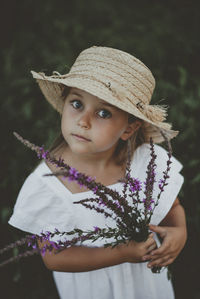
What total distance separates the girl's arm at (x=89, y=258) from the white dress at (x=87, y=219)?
0.40ft

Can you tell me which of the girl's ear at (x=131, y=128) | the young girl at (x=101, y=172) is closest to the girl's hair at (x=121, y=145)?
the young girl at (x=101, y=172)

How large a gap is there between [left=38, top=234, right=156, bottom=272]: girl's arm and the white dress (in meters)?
0.12

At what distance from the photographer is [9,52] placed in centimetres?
374

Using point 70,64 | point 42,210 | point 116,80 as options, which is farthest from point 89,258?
point 70,64

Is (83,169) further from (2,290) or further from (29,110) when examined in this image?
(2,290)

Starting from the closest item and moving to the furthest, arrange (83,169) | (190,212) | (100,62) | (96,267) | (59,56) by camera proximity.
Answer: (100,62), (96,267), (83,169), (190,212), (59,56)

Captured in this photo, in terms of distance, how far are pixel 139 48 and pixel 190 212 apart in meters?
2.16

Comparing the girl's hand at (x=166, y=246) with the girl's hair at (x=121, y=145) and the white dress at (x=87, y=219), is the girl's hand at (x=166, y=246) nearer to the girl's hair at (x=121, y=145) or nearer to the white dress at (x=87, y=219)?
the white dress at (x=87, y=219)

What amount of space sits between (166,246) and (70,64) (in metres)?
2.45

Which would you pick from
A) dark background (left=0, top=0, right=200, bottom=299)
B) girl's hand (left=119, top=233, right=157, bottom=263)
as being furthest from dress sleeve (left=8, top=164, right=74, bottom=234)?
dark background (left=0, top=0, right=200, bottom=299)

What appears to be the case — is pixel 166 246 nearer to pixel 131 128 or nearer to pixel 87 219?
pixel 87 219

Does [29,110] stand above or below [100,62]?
below

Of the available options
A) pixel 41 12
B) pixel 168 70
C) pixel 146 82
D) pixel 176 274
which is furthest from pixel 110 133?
pixel 41 12

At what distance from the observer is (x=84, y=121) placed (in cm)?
170
